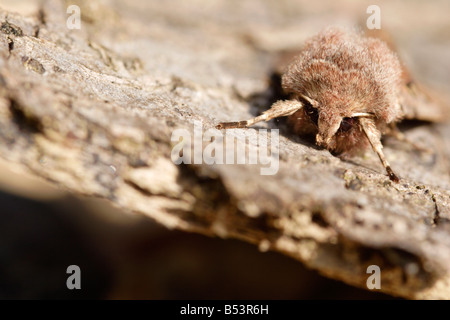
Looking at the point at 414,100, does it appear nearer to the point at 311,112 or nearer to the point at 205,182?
the point at 311,112

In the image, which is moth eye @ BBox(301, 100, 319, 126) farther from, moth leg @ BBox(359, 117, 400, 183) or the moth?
moth leg @ BBox(359, 117, 400, 183)

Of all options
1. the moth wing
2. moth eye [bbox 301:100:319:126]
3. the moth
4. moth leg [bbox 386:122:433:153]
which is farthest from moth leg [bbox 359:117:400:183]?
moth leg [bbox 386:122:433:153]

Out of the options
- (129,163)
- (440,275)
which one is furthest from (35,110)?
(440,275)

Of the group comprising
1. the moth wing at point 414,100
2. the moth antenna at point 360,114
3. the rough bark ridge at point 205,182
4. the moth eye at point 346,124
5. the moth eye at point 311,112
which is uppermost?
the moth wing at point 414,100

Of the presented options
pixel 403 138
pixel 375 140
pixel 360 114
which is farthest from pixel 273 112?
pixel 403 138

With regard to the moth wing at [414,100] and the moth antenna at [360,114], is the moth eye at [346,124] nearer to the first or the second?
the moth antenna at [360,114]

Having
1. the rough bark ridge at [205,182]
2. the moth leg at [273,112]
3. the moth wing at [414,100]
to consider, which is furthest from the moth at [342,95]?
the moth wing at [414,100]

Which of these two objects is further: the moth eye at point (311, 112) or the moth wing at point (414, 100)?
the moth wing at point (414, 100)
